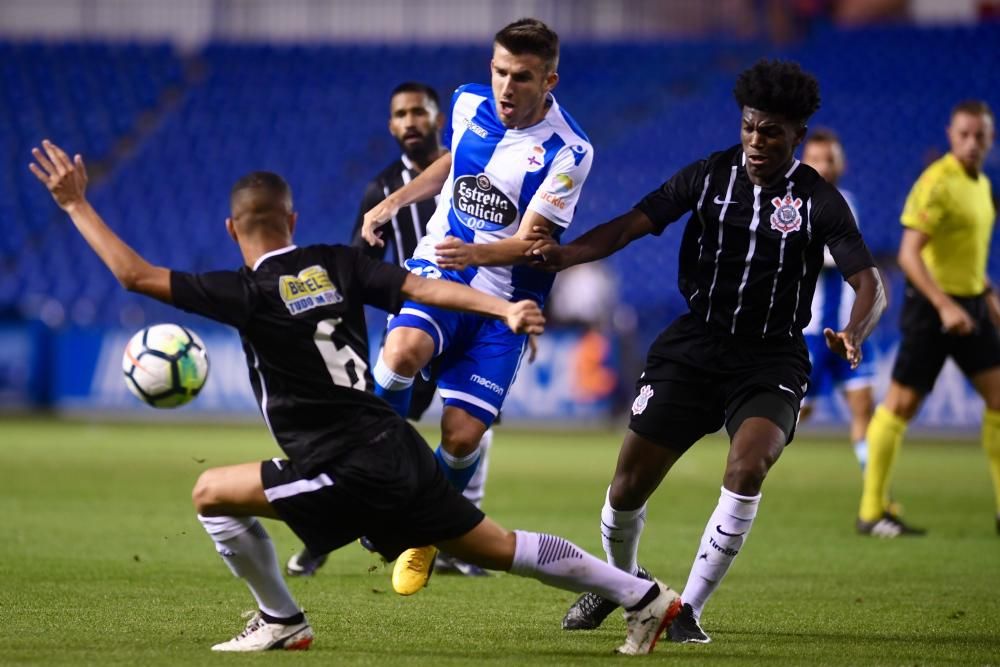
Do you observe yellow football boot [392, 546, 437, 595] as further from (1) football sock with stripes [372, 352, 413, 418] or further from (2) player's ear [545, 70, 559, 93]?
(2) player's ear [545, 70, 559, 93]

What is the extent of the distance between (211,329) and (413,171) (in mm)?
13364

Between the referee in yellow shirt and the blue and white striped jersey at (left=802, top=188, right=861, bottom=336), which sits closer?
the referee in yellow shirt

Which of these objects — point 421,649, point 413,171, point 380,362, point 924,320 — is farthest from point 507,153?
point 924,320

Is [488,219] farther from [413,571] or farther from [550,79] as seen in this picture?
[413,571]

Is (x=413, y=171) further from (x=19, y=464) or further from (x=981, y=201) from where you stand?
(x=19, y=464)

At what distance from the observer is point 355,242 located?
8.16 m

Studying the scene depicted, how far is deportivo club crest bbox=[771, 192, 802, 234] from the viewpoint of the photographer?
6.08 meters

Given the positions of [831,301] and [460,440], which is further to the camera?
[831,301]

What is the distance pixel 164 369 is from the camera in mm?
5645

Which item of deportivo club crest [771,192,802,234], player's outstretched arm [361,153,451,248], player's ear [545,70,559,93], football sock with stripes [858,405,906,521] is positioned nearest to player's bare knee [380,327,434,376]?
player's outstretched arm [361,153,451,248]

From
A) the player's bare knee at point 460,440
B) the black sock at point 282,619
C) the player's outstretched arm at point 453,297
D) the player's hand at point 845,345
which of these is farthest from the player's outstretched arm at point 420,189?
the player's hand at point 845,345

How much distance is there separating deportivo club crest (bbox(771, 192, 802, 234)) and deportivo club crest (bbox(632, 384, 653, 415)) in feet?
2.82

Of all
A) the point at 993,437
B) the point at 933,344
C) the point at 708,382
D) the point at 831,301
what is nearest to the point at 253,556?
the point at 708,382

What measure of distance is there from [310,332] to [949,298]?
5988 millimetres
